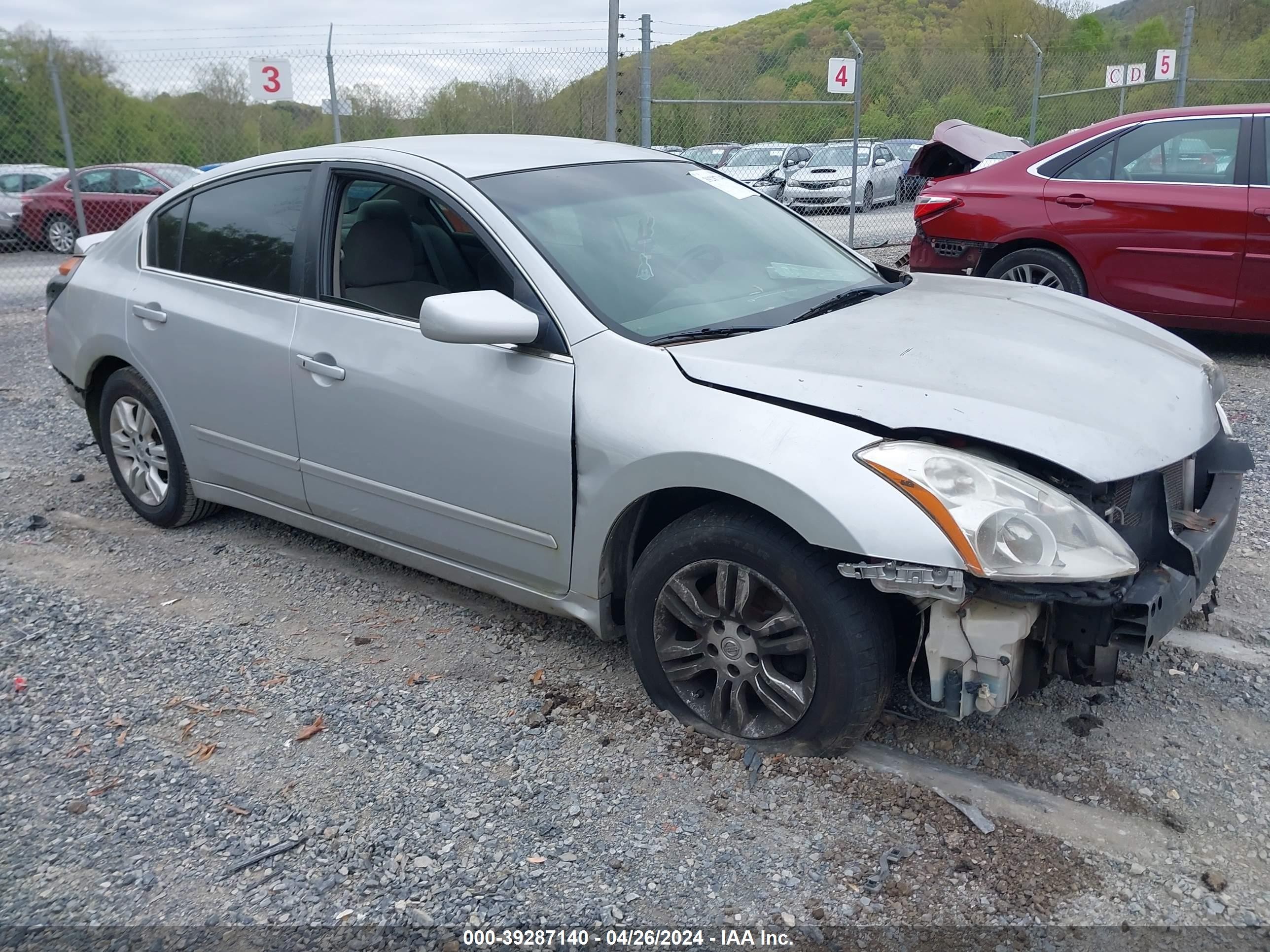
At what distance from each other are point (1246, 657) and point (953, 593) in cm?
157

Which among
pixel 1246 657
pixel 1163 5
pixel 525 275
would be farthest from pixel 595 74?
pixel 1163 5

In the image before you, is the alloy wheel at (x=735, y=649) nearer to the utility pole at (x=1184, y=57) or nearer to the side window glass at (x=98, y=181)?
the utility pole at (x=1184, y=57)

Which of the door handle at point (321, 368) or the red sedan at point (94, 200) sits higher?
the red sedan at point (94, 200)

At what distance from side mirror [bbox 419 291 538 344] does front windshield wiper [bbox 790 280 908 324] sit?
0.83 m

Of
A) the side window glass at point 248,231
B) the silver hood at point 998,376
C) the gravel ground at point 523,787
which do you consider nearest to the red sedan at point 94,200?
the side window glass at point 248,231

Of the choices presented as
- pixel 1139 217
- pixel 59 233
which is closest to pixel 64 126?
pixel 59 233

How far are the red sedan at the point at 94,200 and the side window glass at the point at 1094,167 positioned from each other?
502 inches

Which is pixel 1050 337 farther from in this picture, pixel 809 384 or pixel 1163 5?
pixel 1163 5

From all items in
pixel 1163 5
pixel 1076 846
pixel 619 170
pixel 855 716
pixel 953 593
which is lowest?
pixel 1076 846

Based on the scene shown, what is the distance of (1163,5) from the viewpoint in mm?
60406

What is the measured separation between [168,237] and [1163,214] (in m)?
5.68

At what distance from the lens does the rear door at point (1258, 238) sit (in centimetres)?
633

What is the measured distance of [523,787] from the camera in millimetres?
2910

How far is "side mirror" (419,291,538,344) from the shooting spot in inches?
120
